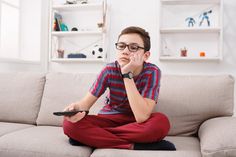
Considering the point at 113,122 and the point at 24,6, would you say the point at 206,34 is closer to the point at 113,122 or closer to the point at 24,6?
the point at 113,122

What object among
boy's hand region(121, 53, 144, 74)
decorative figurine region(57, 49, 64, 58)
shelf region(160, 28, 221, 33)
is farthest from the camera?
decorative figurine region(57, 49, 64, 58)

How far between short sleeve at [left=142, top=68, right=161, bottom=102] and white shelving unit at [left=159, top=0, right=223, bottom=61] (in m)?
1.50

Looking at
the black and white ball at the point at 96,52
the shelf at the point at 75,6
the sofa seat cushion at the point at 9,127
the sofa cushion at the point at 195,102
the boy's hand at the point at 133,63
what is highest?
the shelf at the point at 75,6

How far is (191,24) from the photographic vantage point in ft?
9.59

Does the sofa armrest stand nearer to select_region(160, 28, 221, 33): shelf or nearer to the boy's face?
the boy's face

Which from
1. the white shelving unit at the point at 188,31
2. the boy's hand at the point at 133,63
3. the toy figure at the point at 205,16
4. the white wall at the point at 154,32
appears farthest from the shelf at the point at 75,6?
the boy's hand at the point at 133,63

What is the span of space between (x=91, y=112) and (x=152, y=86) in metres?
0.49

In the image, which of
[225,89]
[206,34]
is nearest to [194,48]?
[206,34]

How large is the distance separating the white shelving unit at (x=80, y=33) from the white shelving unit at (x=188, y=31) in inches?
27.5

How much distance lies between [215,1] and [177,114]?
5.83ft

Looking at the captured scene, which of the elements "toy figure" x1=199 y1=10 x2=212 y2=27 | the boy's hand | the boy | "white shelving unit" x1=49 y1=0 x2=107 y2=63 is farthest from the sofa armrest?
"white shelving unit" x1=49 y1=0 x2=107 y2=63

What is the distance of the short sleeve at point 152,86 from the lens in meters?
1.34

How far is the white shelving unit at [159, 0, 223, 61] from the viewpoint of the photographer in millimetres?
2850

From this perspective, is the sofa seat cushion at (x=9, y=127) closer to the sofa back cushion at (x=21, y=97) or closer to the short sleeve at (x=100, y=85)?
the sofa back cushion at (x=21, y=97)
